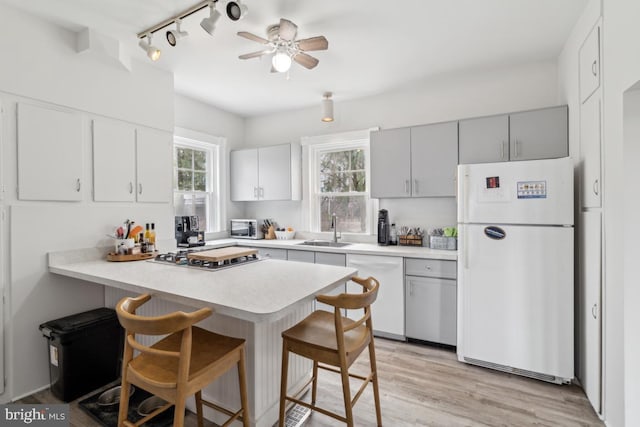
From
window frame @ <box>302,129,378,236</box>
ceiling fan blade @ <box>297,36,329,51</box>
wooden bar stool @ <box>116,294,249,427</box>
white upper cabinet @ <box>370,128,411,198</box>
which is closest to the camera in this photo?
wooden bar stool @ <box>116,294,249,427</box>

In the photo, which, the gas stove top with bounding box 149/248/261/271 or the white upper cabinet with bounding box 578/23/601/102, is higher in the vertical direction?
the white upper cabinet with bounding box 578/23/601/102

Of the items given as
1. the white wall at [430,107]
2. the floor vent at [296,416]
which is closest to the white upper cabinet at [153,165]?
the white wall at [430,107]

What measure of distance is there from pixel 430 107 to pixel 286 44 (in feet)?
5.84

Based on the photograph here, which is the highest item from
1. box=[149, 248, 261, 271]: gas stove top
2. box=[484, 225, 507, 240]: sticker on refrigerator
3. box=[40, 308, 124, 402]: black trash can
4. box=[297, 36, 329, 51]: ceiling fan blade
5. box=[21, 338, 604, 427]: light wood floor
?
box=[297, 36, 329, 51]: ceiling fan blade

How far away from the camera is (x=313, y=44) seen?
222cm

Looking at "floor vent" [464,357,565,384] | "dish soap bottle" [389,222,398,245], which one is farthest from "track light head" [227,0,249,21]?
"floor vent" [464,357,565,384]

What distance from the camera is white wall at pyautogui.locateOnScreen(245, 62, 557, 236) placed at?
117 inches

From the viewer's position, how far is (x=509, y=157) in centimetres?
273

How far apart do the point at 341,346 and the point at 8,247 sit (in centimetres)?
225

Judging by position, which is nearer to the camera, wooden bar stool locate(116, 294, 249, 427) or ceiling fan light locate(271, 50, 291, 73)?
wooden bar stool locate(116, 294, 249, 427)

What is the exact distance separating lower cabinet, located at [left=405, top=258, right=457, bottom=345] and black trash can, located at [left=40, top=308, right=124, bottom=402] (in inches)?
96.2

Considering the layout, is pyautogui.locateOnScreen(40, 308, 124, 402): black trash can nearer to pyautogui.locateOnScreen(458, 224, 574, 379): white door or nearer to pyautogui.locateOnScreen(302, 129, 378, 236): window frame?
pyautogui.locateOnScreen(302, 129, 378, 236): window frame

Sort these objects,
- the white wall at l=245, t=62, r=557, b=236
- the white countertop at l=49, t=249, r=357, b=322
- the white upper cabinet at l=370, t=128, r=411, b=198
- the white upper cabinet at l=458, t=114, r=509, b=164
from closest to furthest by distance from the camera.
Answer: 1. the white countertop at l=49, t=249, r=357, b=322
2. the white upper cabinet at l=458, t=114, r=509, b=164
3. the white wall at l=245, t=62, r=557, b=236
4. the white upper cabinet at l=370, t=128, r=411, b=198

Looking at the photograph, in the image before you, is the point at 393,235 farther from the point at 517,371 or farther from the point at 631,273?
the point at 631,273
